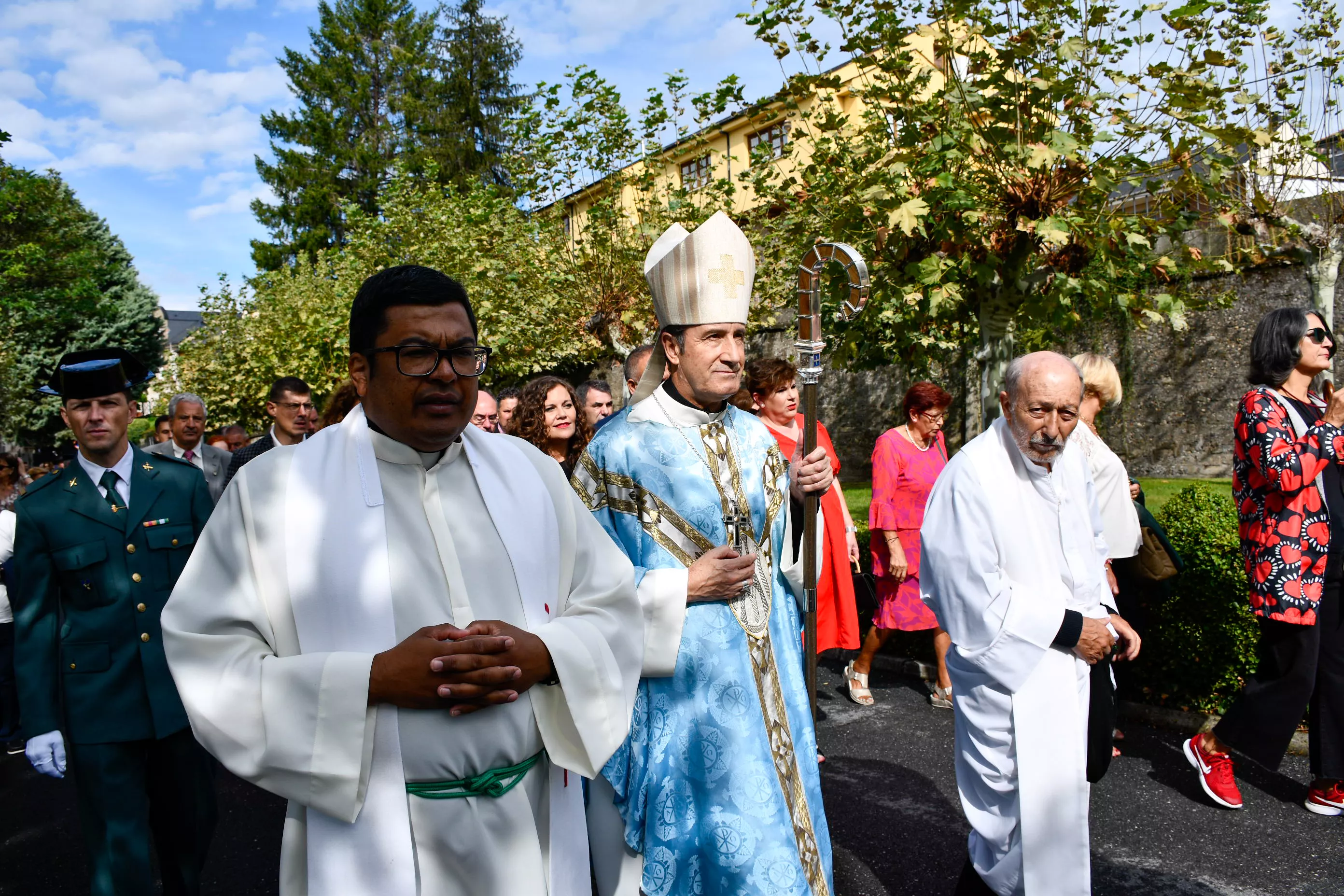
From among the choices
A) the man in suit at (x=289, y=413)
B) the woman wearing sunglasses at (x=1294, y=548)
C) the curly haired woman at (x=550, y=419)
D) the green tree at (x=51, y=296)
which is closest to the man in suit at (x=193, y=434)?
the man in suit at (x=289, y=413)

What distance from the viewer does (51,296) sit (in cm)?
3064

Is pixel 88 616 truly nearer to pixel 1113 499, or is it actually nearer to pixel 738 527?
pixel 738 527

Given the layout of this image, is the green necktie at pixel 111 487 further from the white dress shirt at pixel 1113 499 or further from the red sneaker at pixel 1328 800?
the red sneaker at pixel 1328 800

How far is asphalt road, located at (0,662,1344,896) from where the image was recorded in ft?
12.8

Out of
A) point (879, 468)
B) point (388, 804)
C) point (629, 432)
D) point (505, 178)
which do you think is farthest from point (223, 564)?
point (505, 178)

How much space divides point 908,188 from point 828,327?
21.3ft

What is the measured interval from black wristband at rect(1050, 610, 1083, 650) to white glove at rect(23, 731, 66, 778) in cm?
340

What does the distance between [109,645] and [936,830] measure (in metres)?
→ 3.54

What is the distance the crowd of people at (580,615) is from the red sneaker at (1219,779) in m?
0.01

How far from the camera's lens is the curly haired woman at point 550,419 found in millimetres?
5094

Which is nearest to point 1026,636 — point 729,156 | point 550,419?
point 550,419

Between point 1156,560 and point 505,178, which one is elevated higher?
point 505,178

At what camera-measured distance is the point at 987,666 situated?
318 cm

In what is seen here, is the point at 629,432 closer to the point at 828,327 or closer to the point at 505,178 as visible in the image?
the point at 828,327
